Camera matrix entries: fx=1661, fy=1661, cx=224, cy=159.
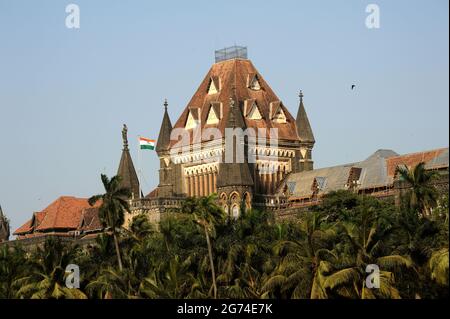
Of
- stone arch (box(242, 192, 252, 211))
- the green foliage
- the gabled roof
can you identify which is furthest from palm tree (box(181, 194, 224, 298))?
the gabled roof

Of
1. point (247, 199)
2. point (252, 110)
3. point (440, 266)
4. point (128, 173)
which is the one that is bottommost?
point (440, 266)

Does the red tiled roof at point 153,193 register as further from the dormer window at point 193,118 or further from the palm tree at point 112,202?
the palm tree at point 112,202

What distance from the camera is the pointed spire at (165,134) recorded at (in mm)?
148000

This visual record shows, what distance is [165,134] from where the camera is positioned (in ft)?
487

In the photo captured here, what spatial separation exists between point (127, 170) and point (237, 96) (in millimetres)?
11844

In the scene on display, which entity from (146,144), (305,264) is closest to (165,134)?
(146,144)

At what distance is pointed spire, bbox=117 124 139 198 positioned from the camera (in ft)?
474

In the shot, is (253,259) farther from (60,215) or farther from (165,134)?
(60,215)

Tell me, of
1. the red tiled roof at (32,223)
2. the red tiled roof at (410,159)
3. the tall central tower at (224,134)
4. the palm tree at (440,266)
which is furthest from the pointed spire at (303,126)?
the palm tree at (440,266)

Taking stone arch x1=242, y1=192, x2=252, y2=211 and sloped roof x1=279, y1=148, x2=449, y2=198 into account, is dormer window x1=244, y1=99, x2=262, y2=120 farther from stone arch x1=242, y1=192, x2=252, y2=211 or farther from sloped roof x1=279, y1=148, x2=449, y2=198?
stone arch x1=242, y1=192, x2=252, y2=211

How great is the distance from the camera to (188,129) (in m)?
146

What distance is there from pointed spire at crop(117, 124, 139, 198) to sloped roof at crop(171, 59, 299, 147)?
4209 mm
